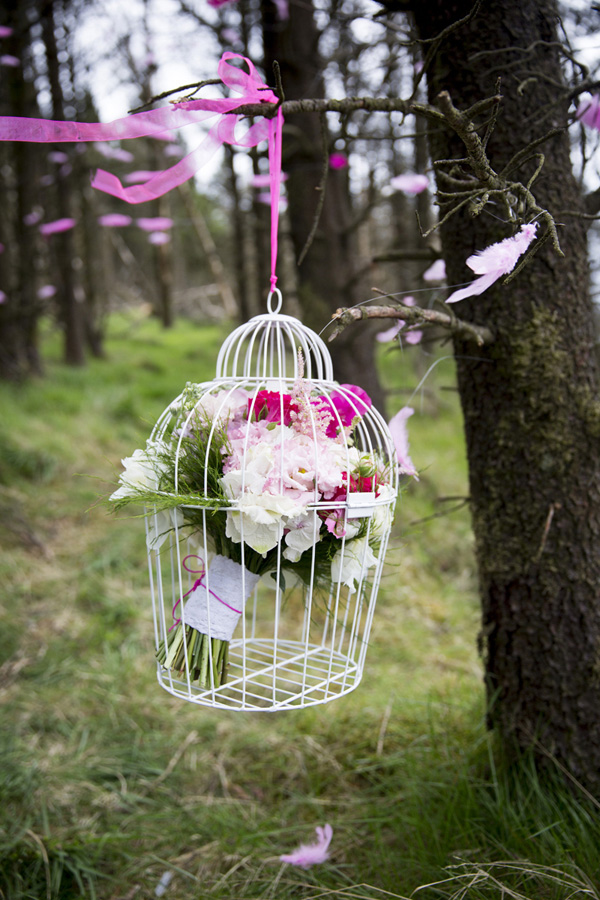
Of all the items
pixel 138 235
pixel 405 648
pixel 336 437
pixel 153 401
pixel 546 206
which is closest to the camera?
pixel 336 437

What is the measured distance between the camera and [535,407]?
5.74ft

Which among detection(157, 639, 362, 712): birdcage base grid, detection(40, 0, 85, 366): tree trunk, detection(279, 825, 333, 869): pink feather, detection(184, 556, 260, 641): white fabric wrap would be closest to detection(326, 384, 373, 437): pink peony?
detection(184, 556, 260, 641): white fabric wrap

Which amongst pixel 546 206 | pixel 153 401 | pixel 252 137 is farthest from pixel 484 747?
pixel 153 401

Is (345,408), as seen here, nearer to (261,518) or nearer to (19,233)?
(261,518)

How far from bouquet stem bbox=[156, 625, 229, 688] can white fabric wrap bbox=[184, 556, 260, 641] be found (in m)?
→ 0.03

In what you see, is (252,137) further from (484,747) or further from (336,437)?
(484,747)

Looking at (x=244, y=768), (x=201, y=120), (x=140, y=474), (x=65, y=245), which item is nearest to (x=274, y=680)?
(x=140, y=474)

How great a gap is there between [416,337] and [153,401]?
217 inches

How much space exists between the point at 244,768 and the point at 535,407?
1731 mm

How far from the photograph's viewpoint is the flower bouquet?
1.25 m

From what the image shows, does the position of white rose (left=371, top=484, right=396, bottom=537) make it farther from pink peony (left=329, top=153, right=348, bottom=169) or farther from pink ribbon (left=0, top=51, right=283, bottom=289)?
pink peony (left=329, top=153, right=348, bottom=169)

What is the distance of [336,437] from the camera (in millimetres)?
1418

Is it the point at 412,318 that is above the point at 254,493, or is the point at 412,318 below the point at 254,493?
above

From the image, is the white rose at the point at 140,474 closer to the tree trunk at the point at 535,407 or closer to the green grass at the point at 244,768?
the green grass at the point at 244,768
